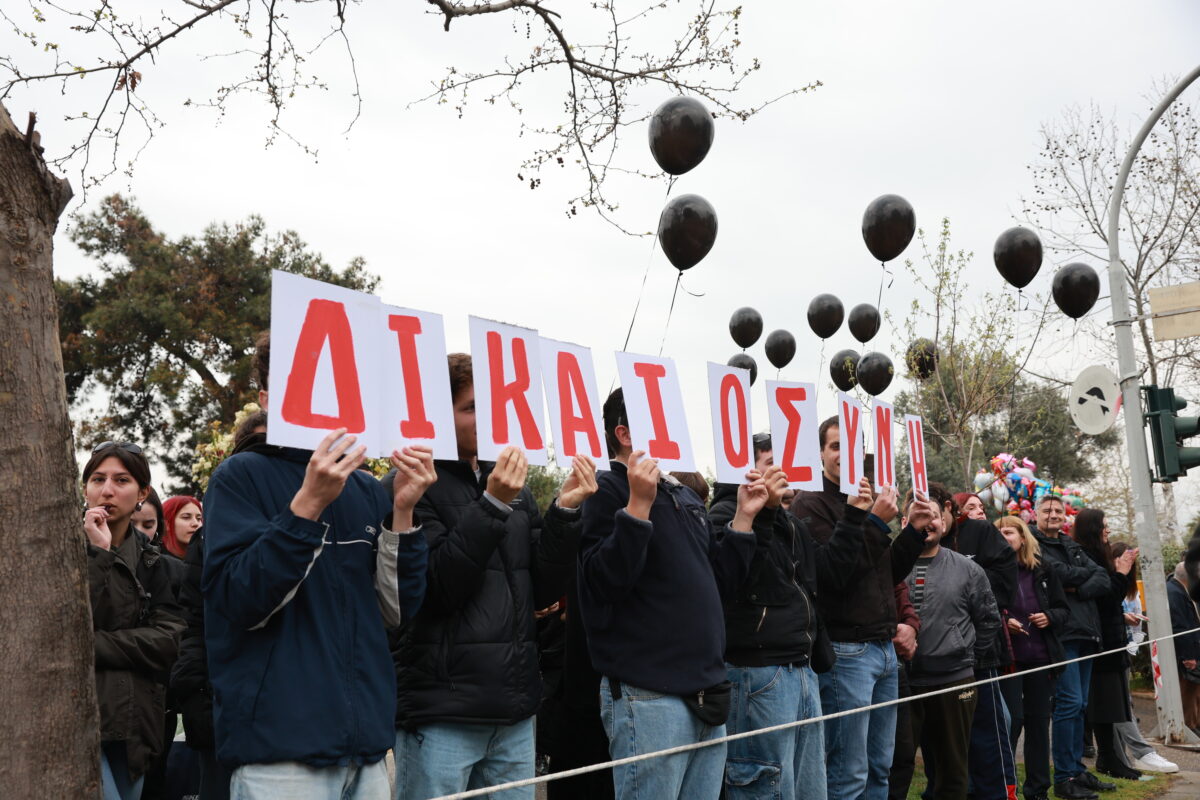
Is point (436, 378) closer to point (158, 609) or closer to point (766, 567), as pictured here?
point (158, 609)

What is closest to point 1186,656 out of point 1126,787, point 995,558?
point 1126,787

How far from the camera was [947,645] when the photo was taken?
654cm

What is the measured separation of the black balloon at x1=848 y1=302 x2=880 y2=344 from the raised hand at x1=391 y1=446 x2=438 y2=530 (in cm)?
1110

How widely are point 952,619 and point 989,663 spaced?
74 cm

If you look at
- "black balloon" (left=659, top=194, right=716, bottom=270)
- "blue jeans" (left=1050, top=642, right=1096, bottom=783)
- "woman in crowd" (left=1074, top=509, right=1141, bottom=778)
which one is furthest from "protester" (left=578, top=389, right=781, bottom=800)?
"woman in crowd" (left=1074, top=509, right=1141, bottom=778)

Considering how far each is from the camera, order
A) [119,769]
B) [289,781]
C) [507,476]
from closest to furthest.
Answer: [289,781] < [507,476] < [119,769]

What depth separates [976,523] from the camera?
7531 millimetres

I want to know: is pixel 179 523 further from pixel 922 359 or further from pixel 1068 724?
pixel 922 359

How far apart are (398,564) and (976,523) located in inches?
214

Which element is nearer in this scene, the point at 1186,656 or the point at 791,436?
the point at 791,436

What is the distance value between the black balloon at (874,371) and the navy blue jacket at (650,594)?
8.85 metres

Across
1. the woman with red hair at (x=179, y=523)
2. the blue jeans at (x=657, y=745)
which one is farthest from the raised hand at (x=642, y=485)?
the woman with red hair at (x=179, y=523)

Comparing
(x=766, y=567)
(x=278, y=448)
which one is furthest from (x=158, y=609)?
(x=766, y=567)

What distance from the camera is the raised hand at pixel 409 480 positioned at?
10.2ft
